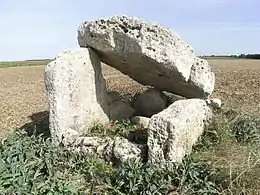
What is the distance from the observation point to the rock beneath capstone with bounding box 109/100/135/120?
26.5ft

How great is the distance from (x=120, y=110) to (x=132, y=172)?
2.91m

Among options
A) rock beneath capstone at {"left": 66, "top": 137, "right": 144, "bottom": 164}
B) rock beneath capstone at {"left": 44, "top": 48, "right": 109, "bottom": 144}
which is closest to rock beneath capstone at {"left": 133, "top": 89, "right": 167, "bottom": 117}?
rock beneath capstone at {"left": 44, "top": 48, "right": 109, "bottom": 144}

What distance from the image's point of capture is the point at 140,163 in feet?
18.5

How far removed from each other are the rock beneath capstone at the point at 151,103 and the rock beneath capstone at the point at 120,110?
190 millimetres

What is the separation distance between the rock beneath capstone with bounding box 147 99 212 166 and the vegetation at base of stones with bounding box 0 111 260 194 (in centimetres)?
19

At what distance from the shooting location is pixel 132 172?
212 inches

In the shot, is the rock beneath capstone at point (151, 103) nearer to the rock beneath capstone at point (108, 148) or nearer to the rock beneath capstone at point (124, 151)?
the rock beneath capstone at point (108, 148)

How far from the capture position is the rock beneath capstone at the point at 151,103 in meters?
8.22

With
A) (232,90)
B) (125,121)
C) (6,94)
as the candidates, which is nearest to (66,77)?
(125,121)

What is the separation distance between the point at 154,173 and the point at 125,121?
2.36m

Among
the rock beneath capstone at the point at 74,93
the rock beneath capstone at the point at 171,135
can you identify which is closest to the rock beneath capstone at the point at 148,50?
the rock beneath capstone at the point at 74,93

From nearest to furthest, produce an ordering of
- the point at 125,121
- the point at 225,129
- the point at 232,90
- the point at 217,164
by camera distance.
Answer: the point at 217,164 → the point at 225,129 → the point at 125,121 → the point at 232,90

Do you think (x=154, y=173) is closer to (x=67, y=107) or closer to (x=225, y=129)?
(x=225, y=129)

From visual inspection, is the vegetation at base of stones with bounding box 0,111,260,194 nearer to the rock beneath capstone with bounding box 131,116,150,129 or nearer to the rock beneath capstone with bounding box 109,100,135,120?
the rock beneath capstone with bounding box 131,116,150,129
